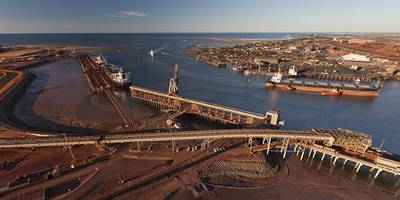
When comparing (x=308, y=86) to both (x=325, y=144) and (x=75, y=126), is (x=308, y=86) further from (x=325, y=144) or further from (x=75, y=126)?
(x=75, y=126)

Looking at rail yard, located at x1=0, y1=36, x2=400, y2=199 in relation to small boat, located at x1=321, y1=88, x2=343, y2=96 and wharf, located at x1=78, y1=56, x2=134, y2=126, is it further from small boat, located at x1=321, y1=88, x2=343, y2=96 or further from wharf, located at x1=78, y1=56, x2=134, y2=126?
small boat, located at x1=321, y1=88, x2=343, y2=96

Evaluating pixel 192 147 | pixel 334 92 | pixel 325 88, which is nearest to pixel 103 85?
pixel 192 147

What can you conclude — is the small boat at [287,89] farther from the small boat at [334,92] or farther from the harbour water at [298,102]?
the small boat at [334,92]

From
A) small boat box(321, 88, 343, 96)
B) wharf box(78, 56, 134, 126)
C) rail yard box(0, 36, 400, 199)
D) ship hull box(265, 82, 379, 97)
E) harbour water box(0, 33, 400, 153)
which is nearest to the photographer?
rail yard box(0, 36, 400, 199)

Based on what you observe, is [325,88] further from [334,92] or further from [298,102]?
[298,102]

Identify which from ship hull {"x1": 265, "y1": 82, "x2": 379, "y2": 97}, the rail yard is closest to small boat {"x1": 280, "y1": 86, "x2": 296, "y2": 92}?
ship hull {"x1": 265, "y1": 82, "x2": 379, "y2": 97}

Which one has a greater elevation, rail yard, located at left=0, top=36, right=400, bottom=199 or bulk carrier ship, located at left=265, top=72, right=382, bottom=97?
bulk carrier ship, located at left=265, top=72, right=382, bottom=97

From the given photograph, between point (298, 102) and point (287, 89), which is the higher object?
point (287, 89)

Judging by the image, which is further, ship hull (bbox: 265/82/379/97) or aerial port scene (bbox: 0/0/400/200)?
ship hull (bbox: 265/82/379/97)

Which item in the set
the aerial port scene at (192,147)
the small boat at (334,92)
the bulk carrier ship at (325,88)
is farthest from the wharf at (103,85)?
the small boat at (334,92)

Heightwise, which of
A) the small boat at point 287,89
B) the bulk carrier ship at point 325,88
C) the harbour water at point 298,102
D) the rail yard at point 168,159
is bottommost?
the rail yard at point 168,159

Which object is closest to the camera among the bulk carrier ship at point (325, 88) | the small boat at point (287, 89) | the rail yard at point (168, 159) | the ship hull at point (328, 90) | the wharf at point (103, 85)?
the rail yard at point (168, 159)

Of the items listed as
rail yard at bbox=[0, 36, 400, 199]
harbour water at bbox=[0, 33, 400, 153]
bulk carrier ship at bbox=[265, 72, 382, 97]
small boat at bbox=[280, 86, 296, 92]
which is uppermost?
bulk carrier ship at bbox=[265, 72, 382, 97]
